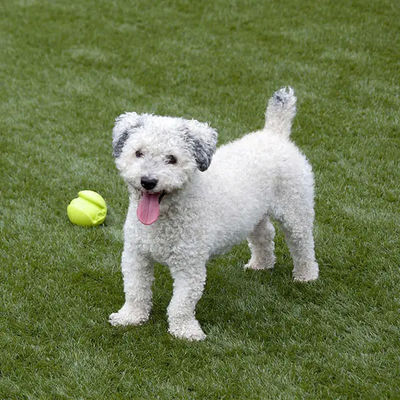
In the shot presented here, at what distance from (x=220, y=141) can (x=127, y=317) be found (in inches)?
134

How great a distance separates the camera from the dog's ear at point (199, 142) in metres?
3.71

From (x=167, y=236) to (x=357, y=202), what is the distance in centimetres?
267

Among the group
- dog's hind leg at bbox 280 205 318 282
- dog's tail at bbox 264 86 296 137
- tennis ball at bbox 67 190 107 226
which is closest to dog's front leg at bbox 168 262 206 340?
dog's hind leg at bbox 280 205 318 282

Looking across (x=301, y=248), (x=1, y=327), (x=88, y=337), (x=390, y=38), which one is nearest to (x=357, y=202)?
(x=301, y=248)

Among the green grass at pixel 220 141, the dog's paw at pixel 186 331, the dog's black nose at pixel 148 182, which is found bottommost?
the green grass at pixel 220 141

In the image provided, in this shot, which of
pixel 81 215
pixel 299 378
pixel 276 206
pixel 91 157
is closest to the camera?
pixel 299 378

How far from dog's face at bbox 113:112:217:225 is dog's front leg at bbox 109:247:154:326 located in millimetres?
509

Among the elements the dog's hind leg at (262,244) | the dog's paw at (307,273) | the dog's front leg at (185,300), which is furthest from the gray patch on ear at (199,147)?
the dog's paw at (307,273)

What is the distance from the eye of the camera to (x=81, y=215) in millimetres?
5535

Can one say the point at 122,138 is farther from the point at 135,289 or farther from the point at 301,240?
the point at 301,240

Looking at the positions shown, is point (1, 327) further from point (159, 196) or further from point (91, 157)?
point (91, 157)

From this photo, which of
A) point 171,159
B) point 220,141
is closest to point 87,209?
point 171,159

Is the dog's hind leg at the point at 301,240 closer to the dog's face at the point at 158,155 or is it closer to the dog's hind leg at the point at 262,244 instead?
the dog's hind leg at the point at 262,244

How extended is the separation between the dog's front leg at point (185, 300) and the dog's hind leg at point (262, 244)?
1.06 meters
